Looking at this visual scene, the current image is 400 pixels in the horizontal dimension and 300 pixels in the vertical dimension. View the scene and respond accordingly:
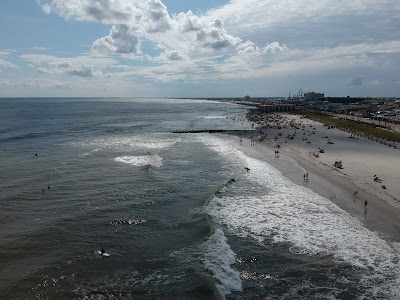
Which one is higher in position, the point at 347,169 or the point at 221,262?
the point at 347,169

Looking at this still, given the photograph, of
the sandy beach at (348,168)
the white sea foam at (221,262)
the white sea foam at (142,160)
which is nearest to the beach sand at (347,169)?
Answer: the sandy beach at (348,168)

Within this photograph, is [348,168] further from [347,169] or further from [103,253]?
[103,253]

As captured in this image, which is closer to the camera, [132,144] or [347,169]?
[347,169]

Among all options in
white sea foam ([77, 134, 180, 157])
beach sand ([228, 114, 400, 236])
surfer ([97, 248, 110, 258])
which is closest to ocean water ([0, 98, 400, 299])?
surfer ([97, 248, 110, 258])

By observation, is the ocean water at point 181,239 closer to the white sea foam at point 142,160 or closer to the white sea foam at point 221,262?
the white sea foam at point 221,262

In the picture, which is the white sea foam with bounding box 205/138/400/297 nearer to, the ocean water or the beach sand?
the ocean water

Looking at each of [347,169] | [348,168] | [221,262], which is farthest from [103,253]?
[348,168]
